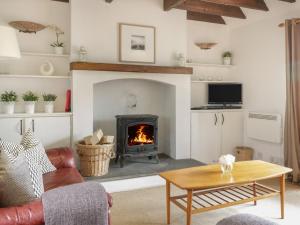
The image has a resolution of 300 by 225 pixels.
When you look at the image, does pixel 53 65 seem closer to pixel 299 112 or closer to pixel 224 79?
pixel 224 79

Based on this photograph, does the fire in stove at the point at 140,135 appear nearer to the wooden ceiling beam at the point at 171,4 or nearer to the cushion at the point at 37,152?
the cushion at the point at 37,152

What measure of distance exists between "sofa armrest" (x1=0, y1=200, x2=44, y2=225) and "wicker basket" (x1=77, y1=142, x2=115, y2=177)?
2071 millimetres

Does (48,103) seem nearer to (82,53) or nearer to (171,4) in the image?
(82,53)

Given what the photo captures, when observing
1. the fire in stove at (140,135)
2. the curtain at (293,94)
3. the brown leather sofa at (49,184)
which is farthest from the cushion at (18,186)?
the curtain at (293,94)

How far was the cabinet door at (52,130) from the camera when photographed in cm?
383

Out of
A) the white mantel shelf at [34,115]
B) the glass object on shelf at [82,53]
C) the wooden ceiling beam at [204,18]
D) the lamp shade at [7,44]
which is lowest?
the white mantel shelf at [34,115]

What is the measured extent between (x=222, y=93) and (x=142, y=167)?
2115 mm

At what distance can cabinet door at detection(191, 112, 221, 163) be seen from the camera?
4.84m

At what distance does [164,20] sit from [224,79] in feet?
5.78

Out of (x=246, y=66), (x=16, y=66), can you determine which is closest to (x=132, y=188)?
(x=16, y=66)

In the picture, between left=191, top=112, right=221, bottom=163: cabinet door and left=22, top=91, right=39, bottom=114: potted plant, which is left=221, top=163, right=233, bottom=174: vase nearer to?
left=191, top=112, right=221, bottom=163: cabinet door

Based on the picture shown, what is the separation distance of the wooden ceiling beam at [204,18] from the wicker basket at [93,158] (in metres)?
2.83

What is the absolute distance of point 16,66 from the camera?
411cm

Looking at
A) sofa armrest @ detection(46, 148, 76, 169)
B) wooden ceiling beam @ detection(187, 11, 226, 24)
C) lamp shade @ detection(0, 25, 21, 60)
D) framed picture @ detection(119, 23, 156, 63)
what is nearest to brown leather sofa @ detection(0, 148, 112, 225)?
sofa armrest @ detection(46, 148, 76, 169)
